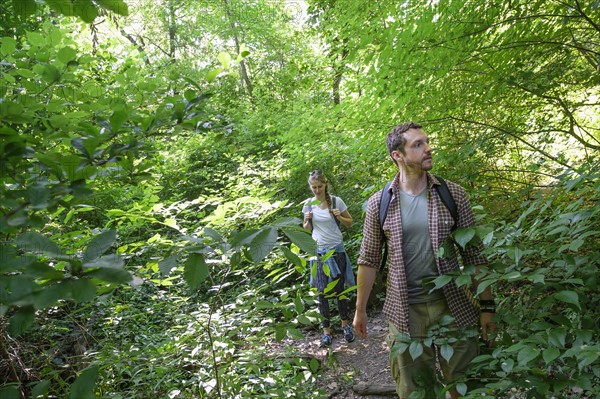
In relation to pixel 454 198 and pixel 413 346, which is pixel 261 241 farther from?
pixel 454 198

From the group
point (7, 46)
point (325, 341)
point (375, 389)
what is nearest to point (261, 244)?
point (7, 46)

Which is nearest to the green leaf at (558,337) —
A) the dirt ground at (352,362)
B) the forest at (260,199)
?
the forest at (260,199)

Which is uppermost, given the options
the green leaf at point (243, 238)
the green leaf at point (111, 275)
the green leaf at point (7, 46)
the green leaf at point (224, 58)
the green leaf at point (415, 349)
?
the green leaf at point (7, 46)

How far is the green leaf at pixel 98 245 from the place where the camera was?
3.24 feet

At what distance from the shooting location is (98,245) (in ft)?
3.33

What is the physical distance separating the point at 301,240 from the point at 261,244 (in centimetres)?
14

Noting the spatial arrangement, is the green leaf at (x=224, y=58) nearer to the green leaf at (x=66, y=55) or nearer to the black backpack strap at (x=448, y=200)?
the green leaf at (x=66, y=55)

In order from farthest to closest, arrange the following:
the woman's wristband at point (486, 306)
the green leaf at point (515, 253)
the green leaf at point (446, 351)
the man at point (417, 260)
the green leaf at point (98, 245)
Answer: the man at point (417, 260), the woman's wristband at point (486, 306), the green leaf at point (446, 351), the green leaf at point (515, 253), the green leaf at point (98, 245)

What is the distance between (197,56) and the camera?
1948 cm

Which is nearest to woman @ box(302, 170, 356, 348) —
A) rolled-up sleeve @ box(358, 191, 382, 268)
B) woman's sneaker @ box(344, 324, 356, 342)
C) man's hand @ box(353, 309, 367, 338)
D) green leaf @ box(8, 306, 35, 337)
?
woman's sneaker @ box(344, 324, 356, 342)

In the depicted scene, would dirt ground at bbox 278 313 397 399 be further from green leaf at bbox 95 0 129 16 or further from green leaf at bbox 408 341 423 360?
green leaf at bbox 95 0 129 16

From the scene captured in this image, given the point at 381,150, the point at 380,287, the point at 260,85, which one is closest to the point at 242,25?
the point at 260,85

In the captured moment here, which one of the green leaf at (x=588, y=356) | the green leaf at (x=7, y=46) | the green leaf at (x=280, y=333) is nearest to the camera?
the green leaf at (x=588, y=356)

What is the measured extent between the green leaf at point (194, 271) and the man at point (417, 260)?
1.62 m
